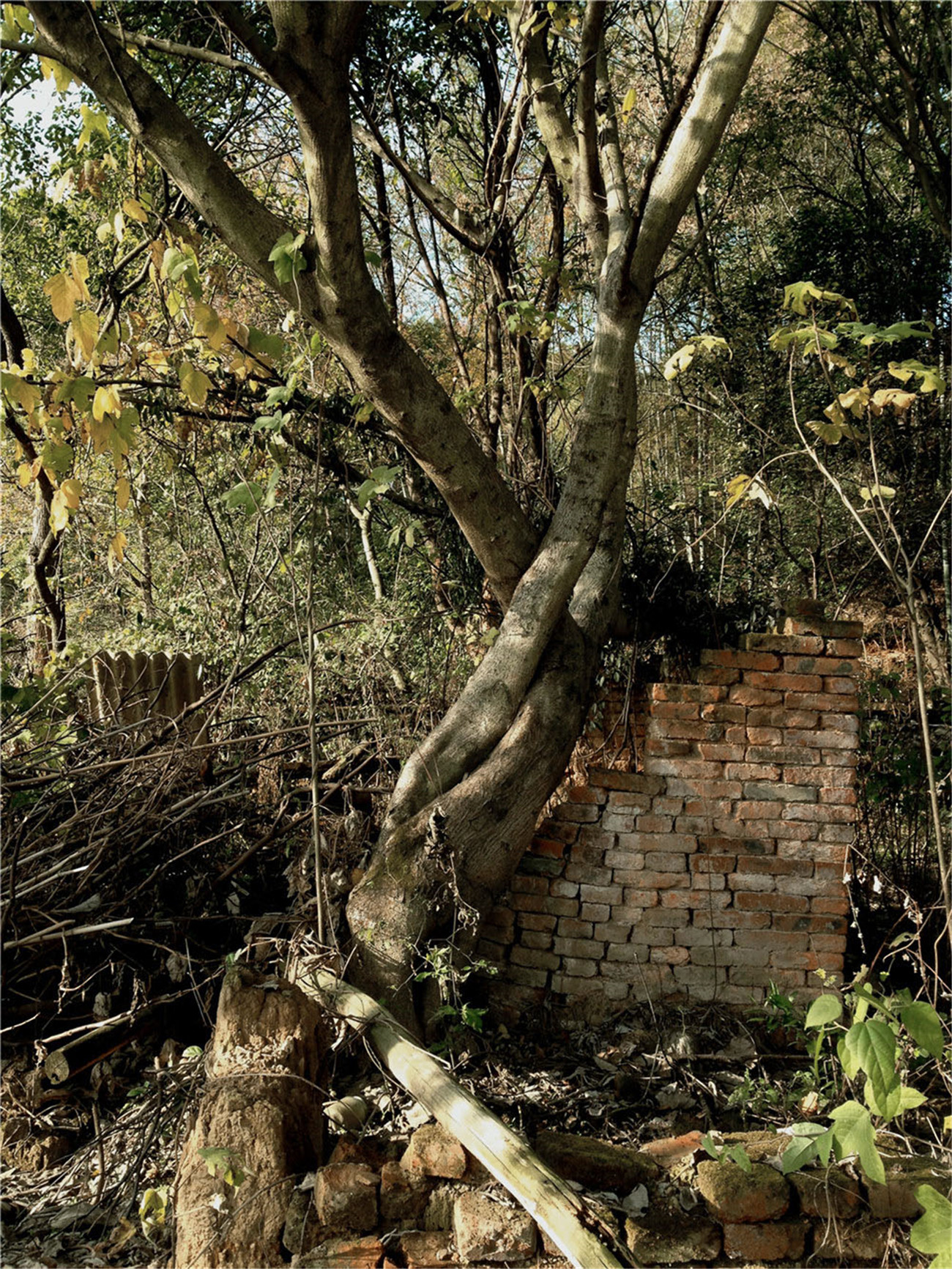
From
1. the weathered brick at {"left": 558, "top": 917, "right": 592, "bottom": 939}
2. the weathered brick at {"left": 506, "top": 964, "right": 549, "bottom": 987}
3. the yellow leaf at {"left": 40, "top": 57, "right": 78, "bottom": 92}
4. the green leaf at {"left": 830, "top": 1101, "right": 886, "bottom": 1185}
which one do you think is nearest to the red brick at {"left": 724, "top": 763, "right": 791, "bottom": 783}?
the weathered brick at {"left": 558, "top": 917, "right": 592, "bottom": 939}

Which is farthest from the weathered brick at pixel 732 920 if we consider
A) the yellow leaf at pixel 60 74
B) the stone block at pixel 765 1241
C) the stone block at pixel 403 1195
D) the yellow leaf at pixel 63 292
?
the yellow leaf at pixel 60 74

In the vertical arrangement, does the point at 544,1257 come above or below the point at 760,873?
below

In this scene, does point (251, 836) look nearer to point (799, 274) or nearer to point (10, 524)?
point (799, 274)

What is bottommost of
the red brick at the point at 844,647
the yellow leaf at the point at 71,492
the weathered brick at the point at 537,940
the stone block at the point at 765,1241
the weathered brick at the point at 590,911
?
the stone block at the point at 765,1241

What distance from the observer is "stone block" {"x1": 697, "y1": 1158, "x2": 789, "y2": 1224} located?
312 centimetres

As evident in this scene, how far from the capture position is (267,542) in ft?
22.2

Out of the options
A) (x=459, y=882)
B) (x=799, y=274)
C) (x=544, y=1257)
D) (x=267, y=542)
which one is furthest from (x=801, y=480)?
(x=544, y=1257)

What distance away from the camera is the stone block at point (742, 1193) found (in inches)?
123

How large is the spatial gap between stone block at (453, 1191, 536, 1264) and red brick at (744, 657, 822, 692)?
98.5 inches

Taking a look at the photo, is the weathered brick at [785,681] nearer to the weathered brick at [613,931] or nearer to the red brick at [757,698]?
the red brick at [757,698]

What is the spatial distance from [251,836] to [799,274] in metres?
6.60

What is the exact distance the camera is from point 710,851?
4.57 meters

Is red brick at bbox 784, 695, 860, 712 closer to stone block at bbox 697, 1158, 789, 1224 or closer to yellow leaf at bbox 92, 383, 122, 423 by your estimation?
stone block at bbox 697, 1158, 789, 1224

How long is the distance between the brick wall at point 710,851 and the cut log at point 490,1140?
116 centimetres
